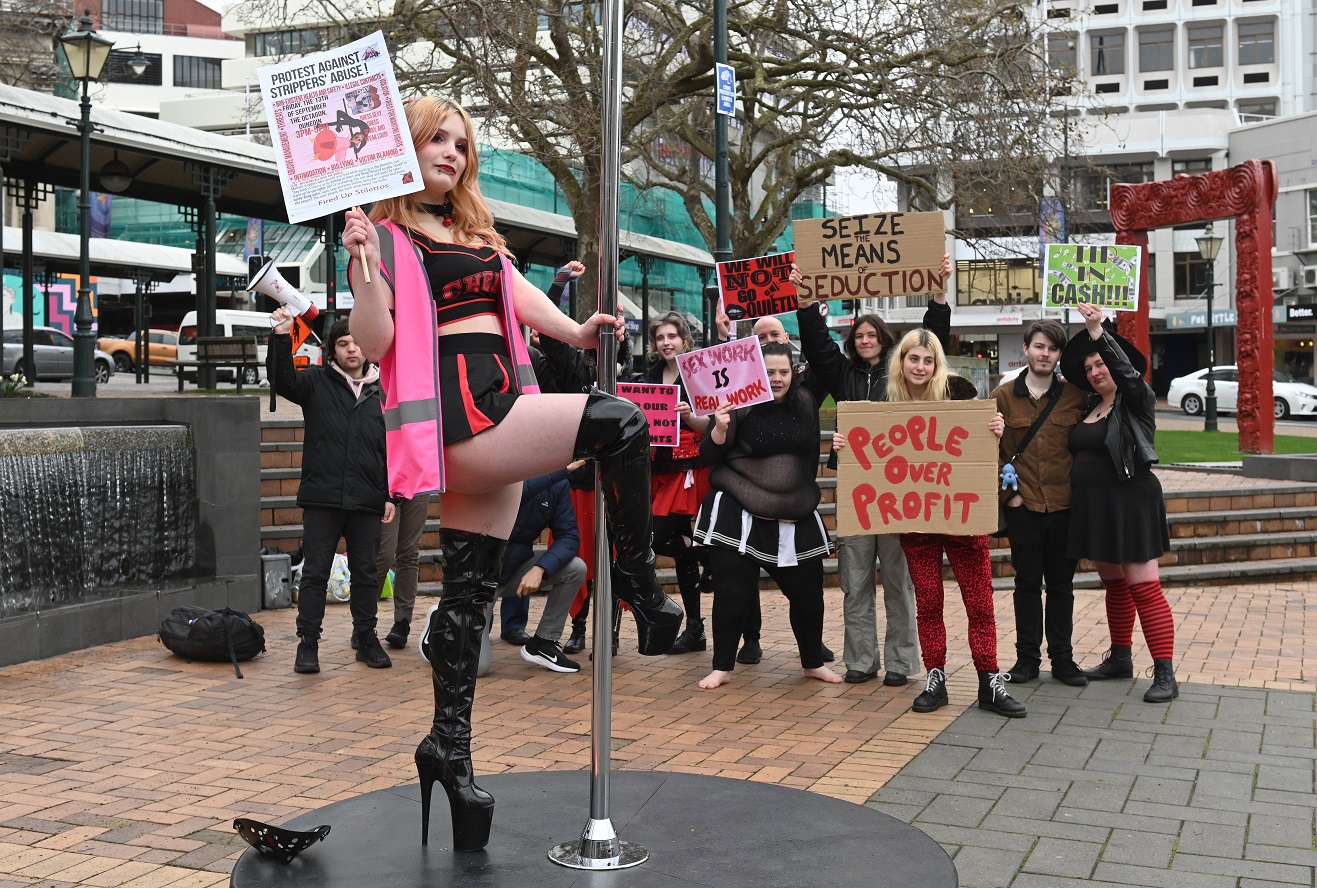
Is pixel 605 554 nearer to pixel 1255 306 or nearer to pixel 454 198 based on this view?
pixel 454 198

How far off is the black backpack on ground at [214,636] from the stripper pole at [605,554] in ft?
14.0

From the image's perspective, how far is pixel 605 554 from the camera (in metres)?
3.92

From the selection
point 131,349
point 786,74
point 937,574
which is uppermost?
point 786,74

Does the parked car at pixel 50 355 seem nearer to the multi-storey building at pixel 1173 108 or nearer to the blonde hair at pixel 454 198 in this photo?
the blonde hair at pixel 454 198

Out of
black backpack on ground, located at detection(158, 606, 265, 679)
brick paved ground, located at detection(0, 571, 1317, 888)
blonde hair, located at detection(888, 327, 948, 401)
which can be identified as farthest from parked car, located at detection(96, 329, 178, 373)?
blonde hair, located at detection(888, 327, 948, 401)

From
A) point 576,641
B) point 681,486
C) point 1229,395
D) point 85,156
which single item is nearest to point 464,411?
point 681,486

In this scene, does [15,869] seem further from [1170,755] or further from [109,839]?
[1170,755]

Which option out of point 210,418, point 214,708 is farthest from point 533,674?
point 210,418

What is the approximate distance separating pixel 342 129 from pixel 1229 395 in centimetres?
3610

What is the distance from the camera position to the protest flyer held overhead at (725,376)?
266 inches

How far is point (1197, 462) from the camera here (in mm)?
17516

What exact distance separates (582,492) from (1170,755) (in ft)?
12.5

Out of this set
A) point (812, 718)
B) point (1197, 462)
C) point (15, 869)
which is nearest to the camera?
point (15, 869)

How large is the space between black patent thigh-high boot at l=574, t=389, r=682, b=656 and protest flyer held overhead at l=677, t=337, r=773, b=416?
2.91 meters
